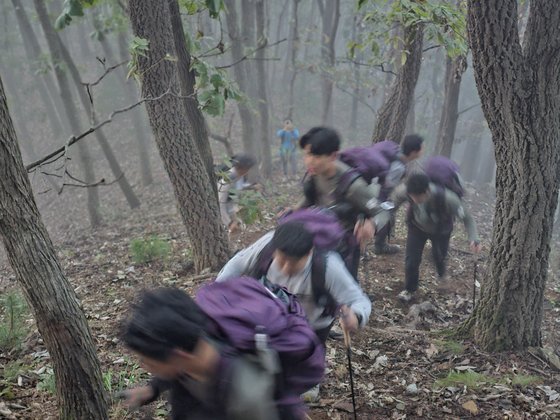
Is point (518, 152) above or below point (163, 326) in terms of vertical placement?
above

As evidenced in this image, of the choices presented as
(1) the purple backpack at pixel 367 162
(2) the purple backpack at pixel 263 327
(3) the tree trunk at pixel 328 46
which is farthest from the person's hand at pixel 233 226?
(3) the tree trunk at pixel 328 46

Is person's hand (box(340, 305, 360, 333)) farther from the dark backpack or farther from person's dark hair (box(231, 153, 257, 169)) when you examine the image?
person's dark hair (box(231, 153, 257, 169))

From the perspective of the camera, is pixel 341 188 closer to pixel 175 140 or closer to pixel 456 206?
pixel 456 206

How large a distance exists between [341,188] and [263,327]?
9.12 ft

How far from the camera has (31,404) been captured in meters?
4.00

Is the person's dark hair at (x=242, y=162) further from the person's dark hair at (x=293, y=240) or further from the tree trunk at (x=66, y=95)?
the tree trunk at (x=66, y=95)

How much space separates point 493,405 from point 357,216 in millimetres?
2123

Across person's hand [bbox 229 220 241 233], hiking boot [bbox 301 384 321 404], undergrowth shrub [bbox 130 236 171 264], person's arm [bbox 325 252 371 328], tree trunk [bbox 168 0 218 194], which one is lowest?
hiking boot [bbox 301 384 321 404]

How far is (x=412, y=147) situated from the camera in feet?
22.6

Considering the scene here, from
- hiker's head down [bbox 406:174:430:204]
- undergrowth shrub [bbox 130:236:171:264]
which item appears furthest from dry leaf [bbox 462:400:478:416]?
undergrowth shrub [bbox 130:236:171:264]

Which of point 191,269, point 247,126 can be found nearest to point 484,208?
point 247,126

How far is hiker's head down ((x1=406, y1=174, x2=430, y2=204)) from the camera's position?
6062mm

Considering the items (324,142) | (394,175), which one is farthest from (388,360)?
(324,142)

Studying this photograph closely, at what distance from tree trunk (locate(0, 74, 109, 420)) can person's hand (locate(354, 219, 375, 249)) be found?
266 centimetres
